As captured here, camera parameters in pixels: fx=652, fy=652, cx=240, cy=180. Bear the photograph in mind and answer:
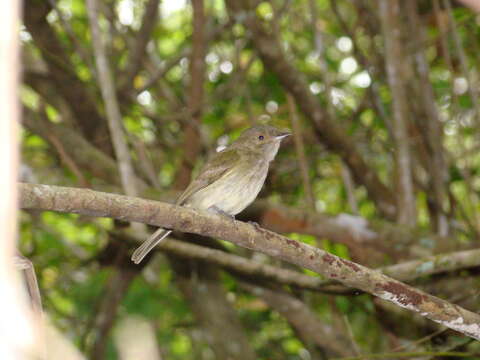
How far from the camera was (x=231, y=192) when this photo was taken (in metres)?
3.73

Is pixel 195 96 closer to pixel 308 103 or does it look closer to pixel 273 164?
pixel 308 103

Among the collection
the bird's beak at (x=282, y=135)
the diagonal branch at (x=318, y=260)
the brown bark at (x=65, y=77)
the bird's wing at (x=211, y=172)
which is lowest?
the diagonal branch at (x=318, y=260)

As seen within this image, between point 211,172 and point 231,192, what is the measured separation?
219 mm

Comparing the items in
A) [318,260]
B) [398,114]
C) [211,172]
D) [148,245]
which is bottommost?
[318,260]

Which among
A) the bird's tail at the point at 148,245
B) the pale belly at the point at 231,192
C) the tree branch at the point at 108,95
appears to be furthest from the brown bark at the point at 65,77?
the bird's tail at the point at 148,245

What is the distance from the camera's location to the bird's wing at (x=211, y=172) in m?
3.79

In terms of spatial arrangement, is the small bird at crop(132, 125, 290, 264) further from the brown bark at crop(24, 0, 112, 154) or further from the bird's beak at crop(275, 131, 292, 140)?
the brown bark at crop(24, 0, 112, 154)

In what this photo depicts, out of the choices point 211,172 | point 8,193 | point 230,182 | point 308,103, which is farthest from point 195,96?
point 8,193

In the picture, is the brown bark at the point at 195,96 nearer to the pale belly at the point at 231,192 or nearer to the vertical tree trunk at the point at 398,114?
the pale belly at the point at 231,192

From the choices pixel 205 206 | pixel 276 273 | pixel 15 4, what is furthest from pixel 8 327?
pixel 276 273

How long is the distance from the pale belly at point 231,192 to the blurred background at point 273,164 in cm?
39

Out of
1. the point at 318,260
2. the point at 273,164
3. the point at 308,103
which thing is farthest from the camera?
the point at 273,164

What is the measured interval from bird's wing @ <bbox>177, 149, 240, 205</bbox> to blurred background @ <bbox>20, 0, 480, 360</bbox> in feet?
1.10

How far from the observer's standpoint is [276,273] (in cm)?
410
